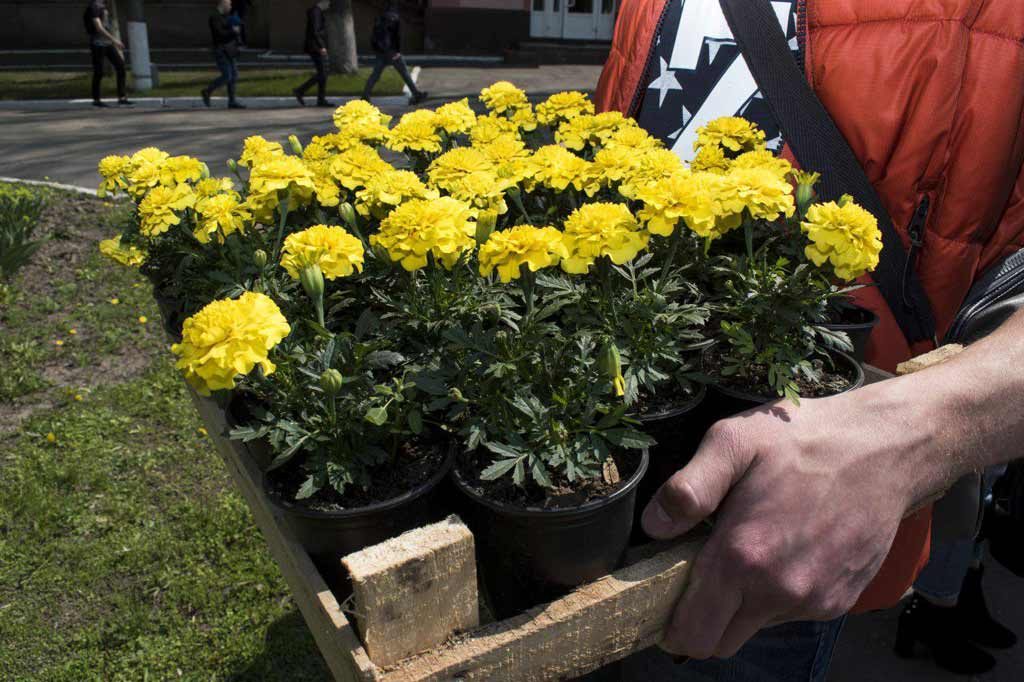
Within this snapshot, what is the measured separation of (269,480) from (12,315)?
13.2 ft

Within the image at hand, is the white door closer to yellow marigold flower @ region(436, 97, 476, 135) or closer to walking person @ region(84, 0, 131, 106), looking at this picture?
walking person @ region(84, 0, 131, 106)

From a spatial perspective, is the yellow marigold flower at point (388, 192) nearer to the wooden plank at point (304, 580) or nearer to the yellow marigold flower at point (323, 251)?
the yellow marigold flower at point (323, 251)

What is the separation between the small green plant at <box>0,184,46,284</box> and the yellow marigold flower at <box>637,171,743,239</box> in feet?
14.8

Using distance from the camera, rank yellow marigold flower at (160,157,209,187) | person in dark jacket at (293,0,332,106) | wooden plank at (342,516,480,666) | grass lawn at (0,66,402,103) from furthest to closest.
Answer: grass lawn at (0,66,402,103) → person in dark jacket at (293,0,332,106) → yellow marigold flower at (160,157,209,187) → wooden plank at (342,516,480,666)

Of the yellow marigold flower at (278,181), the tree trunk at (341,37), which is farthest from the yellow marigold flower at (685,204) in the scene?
the tree trunk at (341,37)

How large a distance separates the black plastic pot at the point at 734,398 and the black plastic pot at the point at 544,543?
0.25 m

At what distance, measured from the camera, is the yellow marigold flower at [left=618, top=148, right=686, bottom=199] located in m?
1.49

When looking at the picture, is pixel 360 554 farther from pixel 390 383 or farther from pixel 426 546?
pixel 390 383

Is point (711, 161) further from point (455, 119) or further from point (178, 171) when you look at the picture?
point (178, 171)

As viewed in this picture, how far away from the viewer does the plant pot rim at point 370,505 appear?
3.83 ft

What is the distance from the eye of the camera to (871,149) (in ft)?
4.98

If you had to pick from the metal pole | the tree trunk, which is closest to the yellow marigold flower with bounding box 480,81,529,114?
the tree trunk

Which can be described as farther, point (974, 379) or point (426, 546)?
point (974, 379)

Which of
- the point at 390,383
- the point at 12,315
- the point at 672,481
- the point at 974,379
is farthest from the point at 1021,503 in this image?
the point at 12,315
